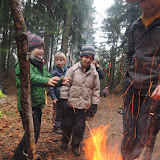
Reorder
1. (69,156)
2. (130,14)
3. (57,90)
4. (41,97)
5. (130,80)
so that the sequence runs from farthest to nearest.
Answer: (130,14) < (57,90) < (69,156) < (41,97) < (130,80)

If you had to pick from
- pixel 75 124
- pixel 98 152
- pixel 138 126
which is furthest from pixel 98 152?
pixel 138 126

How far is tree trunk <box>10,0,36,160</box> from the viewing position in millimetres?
1237

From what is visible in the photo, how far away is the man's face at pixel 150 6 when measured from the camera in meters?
1.91

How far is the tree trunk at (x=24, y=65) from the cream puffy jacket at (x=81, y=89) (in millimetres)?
1481

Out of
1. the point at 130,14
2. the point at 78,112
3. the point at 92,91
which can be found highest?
the point at 130,14

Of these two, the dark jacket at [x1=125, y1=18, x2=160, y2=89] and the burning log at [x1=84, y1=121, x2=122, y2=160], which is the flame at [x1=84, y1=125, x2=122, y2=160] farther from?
the dark jacket at [x1=125, y1=18, x2=160, y2=89]

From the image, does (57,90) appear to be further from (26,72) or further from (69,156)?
(26,72)

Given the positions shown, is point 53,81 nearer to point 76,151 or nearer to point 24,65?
point 24,65

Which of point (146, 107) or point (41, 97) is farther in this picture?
point (41, 97)

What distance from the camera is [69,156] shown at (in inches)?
111

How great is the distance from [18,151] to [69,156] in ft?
3.56

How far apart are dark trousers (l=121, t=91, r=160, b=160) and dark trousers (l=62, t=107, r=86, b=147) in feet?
3.08

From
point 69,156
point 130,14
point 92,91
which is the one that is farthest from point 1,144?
point 130,14

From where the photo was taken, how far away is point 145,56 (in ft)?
6.77
